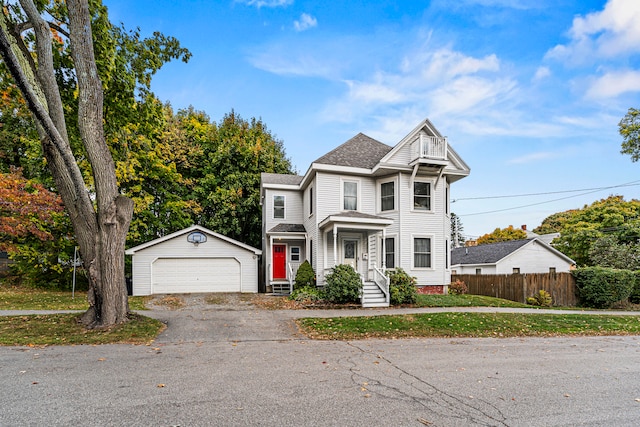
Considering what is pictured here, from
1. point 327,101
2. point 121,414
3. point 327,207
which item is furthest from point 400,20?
point 121,414

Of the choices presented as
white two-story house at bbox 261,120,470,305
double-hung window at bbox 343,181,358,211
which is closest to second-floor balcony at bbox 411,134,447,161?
white two-story house at bbox 261,120,470,305

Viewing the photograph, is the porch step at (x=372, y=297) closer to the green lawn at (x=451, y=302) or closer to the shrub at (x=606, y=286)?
the green lawn at (x=451, y=302)

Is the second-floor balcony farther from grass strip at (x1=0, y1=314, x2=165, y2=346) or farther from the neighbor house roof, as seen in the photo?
the neighbor house roof

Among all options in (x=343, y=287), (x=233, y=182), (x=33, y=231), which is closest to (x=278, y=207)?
(x=233, y=182)

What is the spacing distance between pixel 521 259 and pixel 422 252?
13.7m

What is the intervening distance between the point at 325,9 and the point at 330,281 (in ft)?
33.0

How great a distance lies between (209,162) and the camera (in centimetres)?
2411

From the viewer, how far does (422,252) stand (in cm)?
1664

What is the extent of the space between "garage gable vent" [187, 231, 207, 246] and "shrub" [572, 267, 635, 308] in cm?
1942

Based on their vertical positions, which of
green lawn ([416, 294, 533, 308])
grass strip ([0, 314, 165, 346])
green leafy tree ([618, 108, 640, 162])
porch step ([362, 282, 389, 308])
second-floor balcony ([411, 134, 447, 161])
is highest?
green leafy tree ([618, 108, 640, 162])

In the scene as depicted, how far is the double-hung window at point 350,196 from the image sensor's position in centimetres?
1675

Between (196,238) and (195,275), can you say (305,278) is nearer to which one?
(195,275)

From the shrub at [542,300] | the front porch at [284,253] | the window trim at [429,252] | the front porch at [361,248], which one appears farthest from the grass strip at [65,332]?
the shrub at [542,300]

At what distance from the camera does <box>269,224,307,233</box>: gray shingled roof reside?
1797 centimetres
